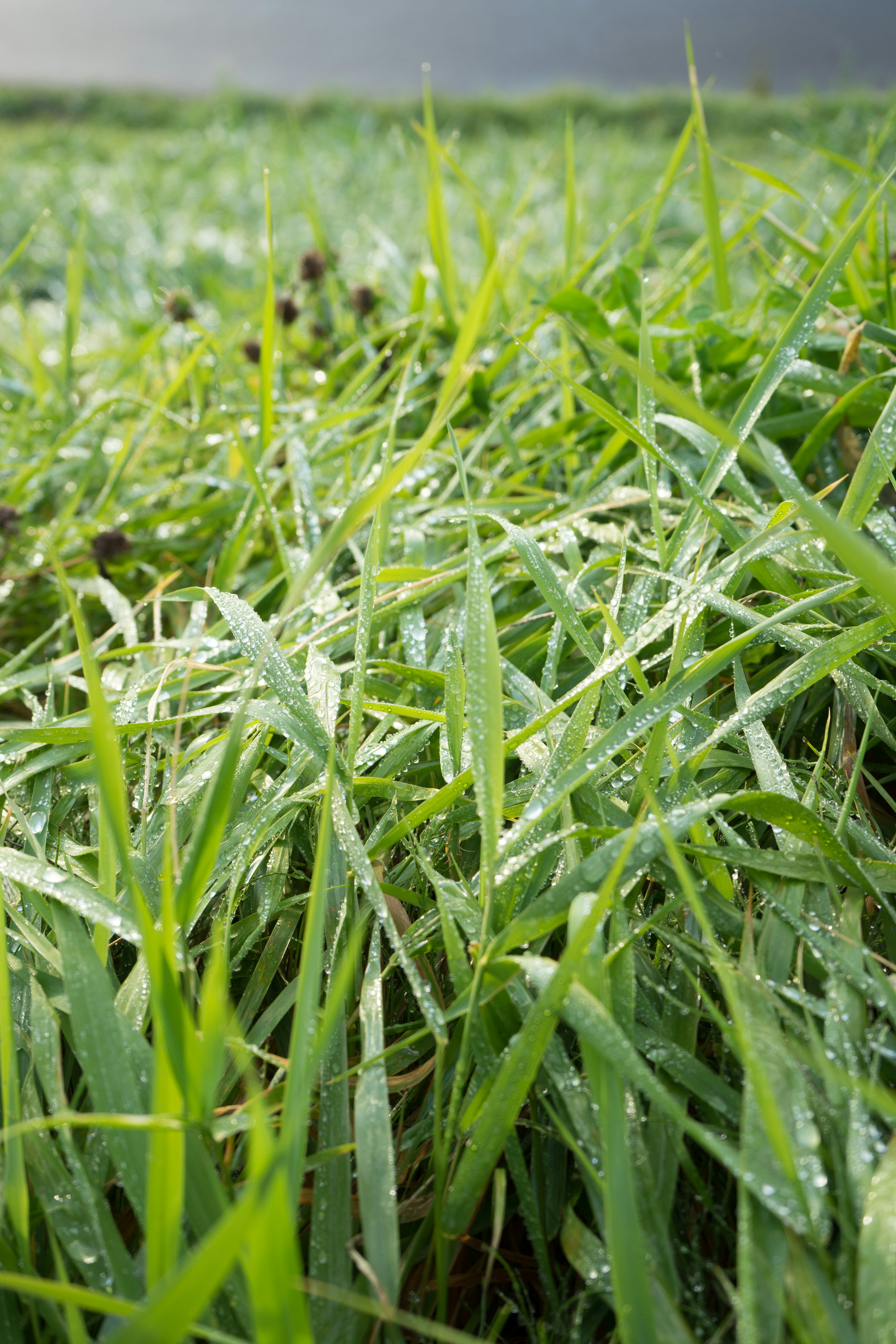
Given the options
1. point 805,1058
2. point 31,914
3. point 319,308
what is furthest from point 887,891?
point 319,308

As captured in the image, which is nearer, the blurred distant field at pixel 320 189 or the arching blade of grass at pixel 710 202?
the arching blade of grass at pixel 710 202

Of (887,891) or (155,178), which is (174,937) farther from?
(155,178)

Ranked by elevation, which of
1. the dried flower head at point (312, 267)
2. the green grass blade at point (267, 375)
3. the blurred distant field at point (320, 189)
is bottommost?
the green grass blade at point (267, 375)

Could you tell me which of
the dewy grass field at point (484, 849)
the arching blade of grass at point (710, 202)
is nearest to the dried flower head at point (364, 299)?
the dewy grass field at point (484, 849)

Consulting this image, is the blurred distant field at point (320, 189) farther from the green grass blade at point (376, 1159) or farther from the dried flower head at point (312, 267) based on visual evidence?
the green grass blade at point (376, 1159)

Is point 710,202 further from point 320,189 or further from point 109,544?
point 320,189

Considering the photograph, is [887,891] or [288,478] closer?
[887,891]

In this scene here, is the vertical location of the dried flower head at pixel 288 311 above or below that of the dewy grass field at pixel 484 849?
above
